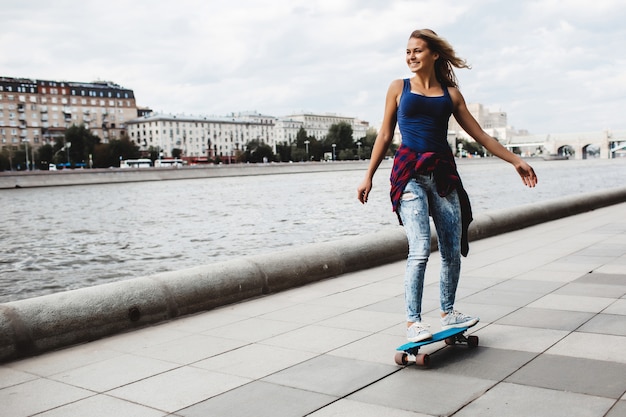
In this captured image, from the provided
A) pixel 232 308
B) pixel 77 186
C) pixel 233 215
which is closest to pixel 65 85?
pixel 77 186

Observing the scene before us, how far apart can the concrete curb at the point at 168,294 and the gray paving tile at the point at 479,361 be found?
218 centimetres

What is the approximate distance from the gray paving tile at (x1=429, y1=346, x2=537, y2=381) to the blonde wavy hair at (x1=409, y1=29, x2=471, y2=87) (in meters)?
1.51

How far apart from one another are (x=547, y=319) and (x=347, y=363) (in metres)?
1.61

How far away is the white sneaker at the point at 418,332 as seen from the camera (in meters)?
3.66

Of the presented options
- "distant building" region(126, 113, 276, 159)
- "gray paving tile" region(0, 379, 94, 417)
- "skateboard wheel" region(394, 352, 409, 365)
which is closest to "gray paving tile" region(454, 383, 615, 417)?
"skateboard wheel" region(394, 352, 409, 365)

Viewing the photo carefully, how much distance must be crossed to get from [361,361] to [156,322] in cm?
186

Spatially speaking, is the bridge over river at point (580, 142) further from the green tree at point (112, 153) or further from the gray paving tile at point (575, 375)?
the gray paving tile at point (575, 375)

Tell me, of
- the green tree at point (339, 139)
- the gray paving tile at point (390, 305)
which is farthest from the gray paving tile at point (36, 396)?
the green tree at point (339, 139)

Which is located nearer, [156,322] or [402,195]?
[402,195]

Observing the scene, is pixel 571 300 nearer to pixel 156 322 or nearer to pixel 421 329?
pixel 421 329

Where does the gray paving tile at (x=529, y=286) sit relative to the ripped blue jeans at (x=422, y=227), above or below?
below

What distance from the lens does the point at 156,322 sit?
16.5ft

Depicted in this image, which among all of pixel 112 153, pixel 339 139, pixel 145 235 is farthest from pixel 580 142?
pixel 145 235

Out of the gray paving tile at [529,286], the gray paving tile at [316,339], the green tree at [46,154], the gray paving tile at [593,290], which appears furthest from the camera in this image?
the green tree at [46,154]
